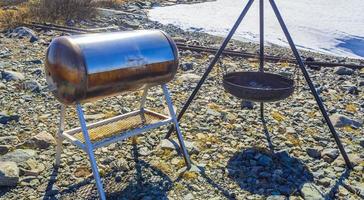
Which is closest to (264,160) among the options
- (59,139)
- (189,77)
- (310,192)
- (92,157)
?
(310,192)

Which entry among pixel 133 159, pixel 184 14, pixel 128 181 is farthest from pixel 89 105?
pixel 184 14

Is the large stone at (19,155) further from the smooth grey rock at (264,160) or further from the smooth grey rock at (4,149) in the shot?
the smooth grey rock at (264,160)

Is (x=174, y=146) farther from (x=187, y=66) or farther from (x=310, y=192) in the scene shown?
(x=187, y=66)

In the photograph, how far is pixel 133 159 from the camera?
5.15 meters

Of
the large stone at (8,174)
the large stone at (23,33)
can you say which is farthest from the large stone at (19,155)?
the large stone at (23,33)

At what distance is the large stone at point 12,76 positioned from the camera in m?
8.05

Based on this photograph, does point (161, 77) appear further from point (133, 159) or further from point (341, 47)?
point (341, 47)

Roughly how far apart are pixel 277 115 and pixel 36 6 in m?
12.3

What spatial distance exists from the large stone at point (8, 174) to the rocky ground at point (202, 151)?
1cm

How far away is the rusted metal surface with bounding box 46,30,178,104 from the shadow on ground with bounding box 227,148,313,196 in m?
1.64

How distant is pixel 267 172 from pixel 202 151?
3.29 feet

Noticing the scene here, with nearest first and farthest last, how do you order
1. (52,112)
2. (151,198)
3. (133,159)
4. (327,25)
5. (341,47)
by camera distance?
1. (151,198)
2. (133,159)
3. (52,112)
4. (341,47)
5. (327,25)

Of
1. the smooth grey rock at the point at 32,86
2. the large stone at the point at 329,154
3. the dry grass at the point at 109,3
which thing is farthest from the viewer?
the dry grass at the point at 109,3

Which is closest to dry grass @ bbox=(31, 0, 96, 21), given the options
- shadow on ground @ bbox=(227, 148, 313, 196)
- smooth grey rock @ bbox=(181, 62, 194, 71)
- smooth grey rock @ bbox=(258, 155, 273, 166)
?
smooth grey rock @ bbox=(181, 62, 194, 71)
